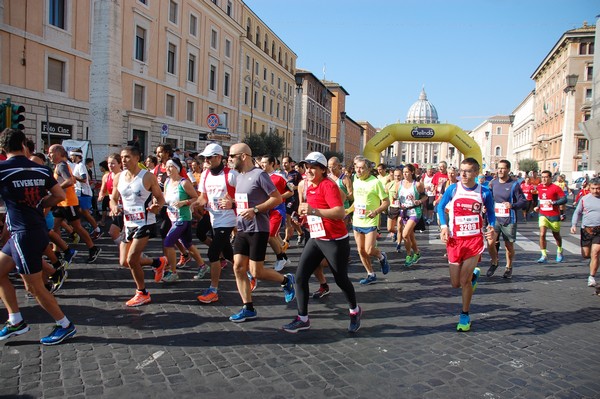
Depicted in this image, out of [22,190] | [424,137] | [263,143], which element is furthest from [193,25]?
[22,190]

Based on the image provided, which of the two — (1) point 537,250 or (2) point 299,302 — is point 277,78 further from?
(2) point 299,302

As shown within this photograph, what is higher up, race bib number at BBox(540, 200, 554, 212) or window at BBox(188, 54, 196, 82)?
window at BBox(188, 54, 196, 82)

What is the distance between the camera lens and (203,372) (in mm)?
3928

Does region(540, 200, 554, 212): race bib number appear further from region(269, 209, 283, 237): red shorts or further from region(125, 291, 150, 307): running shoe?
region(125, 291, 150, 307): running shoe

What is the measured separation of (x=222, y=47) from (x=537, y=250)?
33946 mm

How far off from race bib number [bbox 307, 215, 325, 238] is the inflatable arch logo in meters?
20.3

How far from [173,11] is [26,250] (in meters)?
31.4

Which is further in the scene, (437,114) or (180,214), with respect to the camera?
(437,114)

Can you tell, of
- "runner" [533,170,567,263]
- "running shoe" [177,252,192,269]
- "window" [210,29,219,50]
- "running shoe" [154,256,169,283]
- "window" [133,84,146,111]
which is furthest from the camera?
"window" [210,29,219,50]

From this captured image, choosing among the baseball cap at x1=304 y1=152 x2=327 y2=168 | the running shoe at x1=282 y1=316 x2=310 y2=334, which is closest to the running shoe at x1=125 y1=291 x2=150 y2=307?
the running shoe at x1=282 y1=316 x2=310 y2=334

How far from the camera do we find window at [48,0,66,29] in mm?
21391

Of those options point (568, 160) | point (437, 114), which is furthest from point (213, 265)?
point (437, 114)

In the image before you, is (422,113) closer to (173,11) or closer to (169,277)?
(173,11)

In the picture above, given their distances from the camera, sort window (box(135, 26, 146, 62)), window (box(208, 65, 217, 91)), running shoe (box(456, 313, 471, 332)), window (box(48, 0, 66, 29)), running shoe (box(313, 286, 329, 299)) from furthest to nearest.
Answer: window (box(208, 65, 217, 91)), window (box(135, 26, 146, 62)), window (box(48, 0, 66, 29)), running shoe (box(313, 286, 329, 299)), running shoe (box(456, 313, 471, 332))
